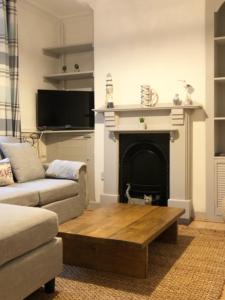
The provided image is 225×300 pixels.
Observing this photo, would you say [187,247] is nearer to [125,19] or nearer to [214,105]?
[214,105]

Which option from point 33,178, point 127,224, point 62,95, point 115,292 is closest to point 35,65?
point 62,95

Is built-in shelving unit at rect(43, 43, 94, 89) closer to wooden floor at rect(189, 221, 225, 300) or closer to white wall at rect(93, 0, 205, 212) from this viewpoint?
white wall at rect(93, 0, 205, 212)

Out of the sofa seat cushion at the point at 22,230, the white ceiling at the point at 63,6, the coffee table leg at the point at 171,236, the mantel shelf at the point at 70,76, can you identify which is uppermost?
the white ceiling at the point at 63,6

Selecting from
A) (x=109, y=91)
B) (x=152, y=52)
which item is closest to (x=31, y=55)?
(x=109, y=91)

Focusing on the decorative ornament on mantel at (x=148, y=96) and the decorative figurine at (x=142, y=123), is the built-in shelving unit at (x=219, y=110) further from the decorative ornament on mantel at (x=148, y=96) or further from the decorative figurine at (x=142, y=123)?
the decorative figurine at (x=142, y=123)

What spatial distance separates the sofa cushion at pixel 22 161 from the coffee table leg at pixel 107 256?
1233 millimetres

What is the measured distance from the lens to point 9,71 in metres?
3.96

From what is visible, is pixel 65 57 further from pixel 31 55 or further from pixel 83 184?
pixel 83 184

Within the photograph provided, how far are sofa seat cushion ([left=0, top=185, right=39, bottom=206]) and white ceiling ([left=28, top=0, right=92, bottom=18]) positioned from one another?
105 inches

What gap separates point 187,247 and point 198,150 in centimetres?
127

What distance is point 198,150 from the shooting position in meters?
3.75

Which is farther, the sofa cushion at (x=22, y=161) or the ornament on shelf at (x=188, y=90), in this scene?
the ornament on shelf at (x=188, y=90)

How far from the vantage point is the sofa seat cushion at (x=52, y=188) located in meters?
2.99

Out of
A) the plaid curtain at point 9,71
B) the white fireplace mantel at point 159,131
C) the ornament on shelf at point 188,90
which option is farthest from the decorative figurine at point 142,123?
the plaid curtain at point 9,71
